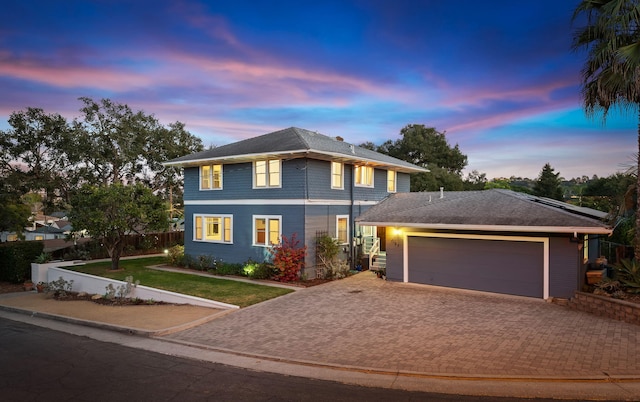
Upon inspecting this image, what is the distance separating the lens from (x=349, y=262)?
64.6ft

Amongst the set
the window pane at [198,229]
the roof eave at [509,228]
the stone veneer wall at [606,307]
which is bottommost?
the stone veneer wall at [606,307]

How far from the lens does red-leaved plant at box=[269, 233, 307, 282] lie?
53.6 ft

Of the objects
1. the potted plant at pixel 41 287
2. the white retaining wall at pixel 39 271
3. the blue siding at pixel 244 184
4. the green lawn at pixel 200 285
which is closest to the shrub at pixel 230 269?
the green lawn at pixel 200 285

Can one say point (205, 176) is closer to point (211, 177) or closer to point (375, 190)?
point (211, 177)

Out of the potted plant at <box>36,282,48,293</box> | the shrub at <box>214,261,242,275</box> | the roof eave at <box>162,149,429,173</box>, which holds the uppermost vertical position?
the roof eave at <box>162,149,429,173</box>

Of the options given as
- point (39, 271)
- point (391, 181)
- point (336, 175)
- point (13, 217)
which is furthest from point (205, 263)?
point (13, 217)

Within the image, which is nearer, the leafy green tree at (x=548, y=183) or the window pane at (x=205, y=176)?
the window pane at (x=205, y=176)

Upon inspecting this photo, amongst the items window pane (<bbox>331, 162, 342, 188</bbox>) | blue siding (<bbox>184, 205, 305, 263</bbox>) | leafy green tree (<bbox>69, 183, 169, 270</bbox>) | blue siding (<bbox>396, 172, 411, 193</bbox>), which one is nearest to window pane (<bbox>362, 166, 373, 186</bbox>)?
window pane (<bbox>331, 162, 342, 188</bbox>)

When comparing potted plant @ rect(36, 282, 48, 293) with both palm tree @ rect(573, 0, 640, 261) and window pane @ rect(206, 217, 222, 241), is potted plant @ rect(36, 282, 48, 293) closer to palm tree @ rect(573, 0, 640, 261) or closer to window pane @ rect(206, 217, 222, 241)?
window pane @ rect(206, 217, 222, 241)

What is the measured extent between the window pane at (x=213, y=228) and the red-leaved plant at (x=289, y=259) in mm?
5359

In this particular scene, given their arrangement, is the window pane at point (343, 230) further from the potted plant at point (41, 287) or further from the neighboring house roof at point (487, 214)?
the potted plant at point (41, 287)

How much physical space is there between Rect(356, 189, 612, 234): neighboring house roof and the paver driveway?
8.54 ft

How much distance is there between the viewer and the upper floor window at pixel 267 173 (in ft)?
59.4

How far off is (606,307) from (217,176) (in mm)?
17968
